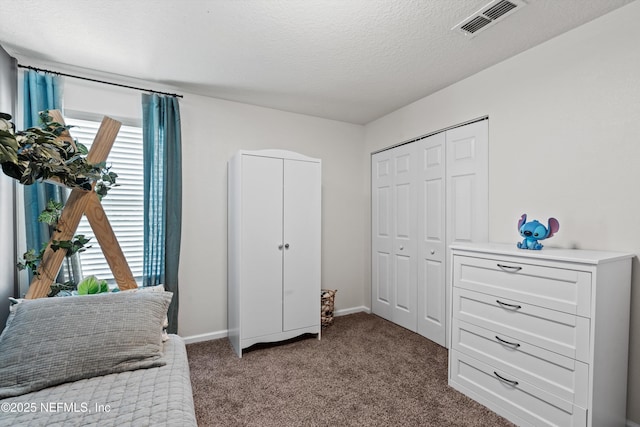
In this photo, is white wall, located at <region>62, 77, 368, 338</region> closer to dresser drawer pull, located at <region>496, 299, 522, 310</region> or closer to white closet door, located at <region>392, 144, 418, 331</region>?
white closet door, located at <region>392, 144, 418, 331</region>

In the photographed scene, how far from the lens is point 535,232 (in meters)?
1.88

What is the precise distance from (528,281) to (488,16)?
63.1 inches

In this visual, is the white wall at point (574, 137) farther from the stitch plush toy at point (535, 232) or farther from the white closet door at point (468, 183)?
the stitch plush toy at point (535, 232)

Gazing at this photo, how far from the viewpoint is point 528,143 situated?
2221 millimetres

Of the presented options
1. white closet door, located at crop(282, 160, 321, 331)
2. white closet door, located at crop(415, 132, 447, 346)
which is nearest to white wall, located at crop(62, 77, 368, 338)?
white closet door, located at crop(282, 160, 321, 331)

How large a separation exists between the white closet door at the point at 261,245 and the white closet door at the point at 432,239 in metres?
1.46

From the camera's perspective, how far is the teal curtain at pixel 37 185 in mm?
2211

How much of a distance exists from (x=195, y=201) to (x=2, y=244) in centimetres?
136

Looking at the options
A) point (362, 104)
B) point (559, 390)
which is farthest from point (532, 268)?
point (362, 104)

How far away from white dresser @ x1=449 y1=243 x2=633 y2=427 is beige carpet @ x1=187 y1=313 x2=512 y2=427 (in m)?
0.24

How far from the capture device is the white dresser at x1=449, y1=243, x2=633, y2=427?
59.3 inches

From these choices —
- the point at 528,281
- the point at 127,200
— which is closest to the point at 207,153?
the point at 127,200

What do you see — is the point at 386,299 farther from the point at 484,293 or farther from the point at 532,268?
the point at 532,268

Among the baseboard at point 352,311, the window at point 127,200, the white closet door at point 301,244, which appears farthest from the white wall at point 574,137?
the window at point 127,200
